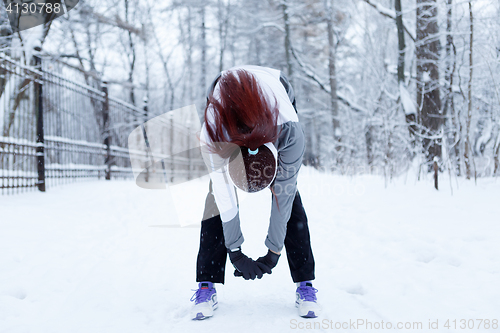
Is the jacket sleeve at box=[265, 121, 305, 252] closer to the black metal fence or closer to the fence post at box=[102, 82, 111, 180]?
the black metal fence

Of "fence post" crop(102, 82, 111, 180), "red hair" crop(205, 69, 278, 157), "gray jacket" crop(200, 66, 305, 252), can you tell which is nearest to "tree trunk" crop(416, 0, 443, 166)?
"gray jacket" crop(200, 66, 305, 252)

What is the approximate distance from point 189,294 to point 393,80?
40.1 ft

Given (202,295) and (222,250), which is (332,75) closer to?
(222,250)

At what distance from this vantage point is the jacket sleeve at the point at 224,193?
1.66m

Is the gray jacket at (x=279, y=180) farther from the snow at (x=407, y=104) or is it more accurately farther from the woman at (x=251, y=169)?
the snow at (x=407, y=104)

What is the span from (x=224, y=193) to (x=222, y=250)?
485 millimetres

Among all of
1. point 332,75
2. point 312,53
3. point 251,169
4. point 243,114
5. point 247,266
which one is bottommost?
point 247,266

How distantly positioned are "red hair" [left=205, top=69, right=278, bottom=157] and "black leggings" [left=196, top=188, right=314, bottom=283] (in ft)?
2.35

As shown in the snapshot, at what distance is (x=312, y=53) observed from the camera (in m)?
17.2

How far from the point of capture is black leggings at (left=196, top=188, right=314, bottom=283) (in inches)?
78.4

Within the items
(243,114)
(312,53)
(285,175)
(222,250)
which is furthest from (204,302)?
(312,53)

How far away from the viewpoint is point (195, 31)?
17938mm

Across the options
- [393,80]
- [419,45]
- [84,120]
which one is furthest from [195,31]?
[419,45]

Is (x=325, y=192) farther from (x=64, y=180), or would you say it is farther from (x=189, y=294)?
(x=64, y=180)
